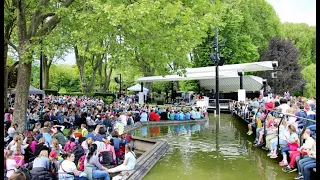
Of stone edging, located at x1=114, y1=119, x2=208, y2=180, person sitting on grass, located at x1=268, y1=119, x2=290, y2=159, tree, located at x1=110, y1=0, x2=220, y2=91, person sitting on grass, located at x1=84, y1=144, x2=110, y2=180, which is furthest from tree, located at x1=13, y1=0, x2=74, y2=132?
person sitting on grass, located at x1=268, y1=119, x2=290, y2=159

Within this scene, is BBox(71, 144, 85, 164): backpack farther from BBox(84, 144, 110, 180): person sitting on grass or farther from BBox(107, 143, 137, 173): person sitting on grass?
BBox(107, 143, 137, 173): person sitting on grass

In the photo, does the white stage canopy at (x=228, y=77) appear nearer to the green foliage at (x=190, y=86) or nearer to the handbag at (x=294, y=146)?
the green foliage at (x=190, y=86)

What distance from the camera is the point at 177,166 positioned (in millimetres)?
10508

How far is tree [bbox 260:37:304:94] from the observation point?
31.4m

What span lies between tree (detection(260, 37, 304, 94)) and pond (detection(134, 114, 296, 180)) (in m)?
16.5

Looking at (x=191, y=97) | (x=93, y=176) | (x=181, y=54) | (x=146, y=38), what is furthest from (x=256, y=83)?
(x=93, y=176)

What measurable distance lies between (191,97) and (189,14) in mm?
26853

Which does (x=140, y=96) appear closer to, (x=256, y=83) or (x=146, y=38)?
(x=256, y=83)

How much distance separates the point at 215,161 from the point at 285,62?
27.1 metres

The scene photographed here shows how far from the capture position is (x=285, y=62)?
3531cm

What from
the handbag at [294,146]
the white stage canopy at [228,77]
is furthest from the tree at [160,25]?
the white stage canopy at [228,77]

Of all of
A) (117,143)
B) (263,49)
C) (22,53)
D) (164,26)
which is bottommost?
(117,143)

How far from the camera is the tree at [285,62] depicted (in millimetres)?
31422

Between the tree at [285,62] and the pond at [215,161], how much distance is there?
1652cm
